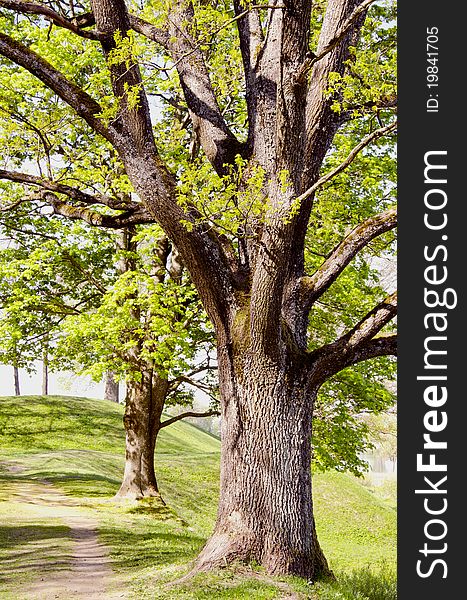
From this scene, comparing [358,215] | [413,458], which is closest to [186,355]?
[358,215]

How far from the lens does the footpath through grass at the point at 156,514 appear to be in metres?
7.98

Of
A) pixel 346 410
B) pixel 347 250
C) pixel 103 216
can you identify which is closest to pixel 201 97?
pixel 103 216

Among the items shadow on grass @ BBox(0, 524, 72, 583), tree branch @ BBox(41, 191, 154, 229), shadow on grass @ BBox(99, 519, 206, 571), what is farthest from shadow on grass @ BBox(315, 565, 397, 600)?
tree branch @ BBox(41, 191, 154, 229)

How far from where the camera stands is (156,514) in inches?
646

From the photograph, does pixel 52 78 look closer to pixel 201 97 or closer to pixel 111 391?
pixel 201 97

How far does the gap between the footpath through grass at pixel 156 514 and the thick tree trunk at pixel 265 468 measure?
351mm

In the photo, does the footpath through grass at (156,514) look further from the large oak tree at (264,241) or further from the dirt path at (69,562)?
the large oak tree at (264,241)

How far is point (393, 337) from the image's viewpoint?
8.58 m

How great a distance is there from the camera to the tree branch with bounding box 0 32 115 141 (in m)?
8.28

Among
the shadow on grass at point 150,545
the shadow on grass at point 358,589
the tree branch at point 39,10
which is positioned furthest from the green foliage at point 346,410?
the tree branch at point 39,10

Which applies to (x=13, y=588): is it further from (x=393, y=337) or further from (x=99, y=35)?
(x=99, y=35)

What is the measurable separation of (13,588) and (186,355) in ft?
24.0

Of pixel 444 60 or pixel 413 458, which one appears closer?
pixel 413 458

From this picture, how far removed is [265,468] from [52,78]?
5.72 m
